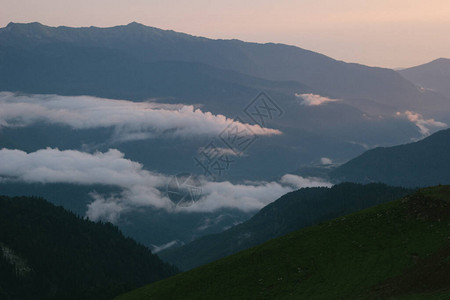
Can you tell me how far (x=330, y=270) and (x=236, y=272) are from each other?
1747cm

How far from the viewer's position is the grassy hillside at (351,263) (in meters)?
77.0

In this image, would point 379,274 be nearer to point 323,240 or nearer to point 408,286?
point 408,286

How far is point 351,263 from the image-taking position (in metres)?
87.0

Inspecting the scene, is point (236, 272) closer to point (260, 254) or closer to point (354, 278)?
point (260, 254)

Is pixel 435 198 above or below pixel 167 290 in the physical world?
above

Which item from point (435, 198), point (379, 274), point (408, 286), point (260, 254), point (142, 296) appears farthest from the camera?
point (142, 296)

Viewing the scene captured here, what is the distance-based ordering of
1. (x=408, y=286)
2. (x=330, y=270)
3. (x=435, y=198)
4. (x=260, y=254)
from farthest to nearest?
(x=260, y=254)
(x=435, y=198)
(x=330, y=270)
(x=408, y=286)

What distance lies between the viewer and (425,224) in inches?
3575

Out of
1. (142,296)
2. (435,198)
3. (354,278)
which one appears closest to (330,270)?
(354,278)

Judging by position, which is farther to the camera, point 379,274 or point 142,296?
point 142,296

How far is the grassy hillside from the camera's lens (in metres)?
77.0

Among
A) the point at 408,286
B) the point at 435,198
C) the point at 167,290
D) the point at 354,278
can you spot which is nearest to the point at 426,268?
the point at 408,286

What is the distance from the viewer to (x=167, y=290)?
10681 centimetres

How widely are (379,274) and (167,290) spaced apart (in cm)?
4030
